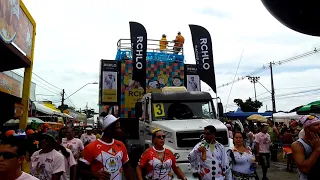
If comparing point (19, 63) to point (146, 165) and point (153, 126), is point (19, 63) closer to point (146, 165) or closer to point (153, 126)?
point (153, 126)

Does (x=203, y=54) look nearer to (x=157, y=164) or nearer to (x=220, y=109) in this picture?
(x=220, y=109)

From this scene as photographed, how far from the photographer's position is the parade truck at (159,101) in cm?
882

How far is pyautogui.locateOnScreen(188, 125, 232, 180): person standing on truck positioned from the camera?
18.1 feet

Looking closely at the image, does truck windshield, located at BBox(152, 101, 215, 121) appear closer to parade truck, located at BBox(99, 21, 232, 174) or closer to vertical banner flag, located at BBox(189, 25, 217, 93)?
parade truck, located at BBox(99, 21, 232, 174)

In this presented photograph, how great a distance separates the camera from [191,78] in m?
13.3

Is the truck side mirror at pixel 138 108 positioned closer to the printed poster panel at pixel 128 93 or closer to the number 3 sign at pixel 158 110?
the number 3 sign at pixel 158 110

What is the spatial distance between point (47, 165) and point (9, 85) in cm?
1142

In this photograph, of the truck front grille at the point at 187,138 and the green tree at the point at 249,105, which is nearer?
the truck front grille at the point at 187,138

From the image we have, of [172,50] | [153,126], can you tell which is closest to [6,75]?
[172,50]

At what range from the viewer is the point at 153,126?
938 cm

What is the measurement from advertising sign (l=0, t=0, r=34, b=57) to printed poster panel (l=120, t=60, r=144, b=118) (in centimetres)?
351

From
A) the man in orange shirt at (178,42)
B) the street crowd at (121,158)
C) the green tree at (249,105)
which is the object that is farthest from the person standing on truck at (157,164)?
the green tree at (249,105)

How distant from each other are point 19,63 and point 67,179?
8406 millimetres

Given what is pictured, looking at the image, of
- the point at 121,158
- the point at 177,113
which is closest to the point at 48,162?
the point at 121,158
